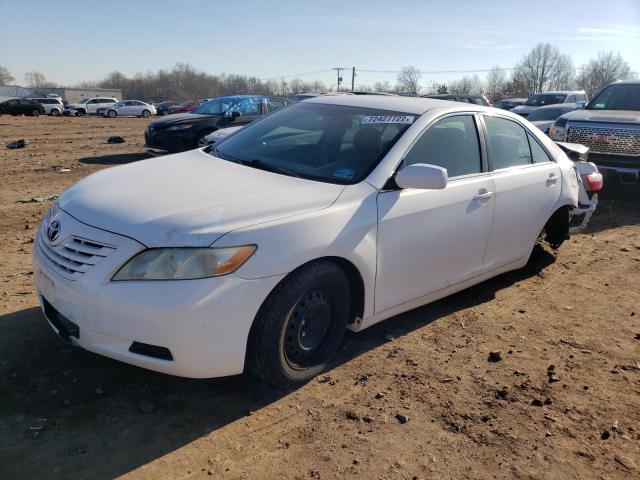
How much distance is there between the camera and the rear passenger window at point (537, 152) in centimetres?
471

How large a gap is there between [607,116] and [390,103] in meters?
6.38

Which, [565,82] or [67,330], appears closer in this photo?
[67,330]

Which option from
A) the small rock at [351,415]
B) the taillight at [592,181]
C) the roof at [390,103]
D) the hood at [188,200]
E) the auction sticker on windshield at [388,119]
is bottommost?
the small rock at [351,415]

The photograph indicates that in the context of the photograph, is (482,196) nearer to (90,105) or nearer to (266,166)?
(266,166)

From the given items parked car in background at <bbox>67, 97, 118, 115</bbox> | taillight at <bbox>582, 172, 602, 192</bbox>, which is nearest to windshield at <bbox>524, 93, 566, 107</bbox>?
taillight at <bbox>582, 172, 602, 192</bbox>

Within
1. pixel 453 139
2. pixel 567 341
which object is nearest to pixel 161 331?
pixel 453 139

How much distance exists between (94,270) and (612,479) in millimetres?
2697

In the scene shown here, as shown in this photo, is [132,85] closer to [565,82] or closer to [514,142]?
[565,82]

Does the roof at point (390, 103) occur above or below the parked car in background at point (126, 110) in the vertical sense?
above

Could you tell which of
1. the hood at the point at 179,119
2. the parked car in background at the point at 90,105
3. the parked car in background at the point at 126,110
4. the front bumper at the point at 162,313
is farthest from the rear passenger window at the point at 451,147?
the parked car in background at the point at 90,105

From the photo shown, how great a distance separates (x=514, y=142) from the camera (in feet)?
14.9

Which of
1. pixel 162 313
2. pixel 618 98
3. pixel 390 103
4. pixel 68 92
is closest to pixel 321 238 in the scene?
pixel 162 313

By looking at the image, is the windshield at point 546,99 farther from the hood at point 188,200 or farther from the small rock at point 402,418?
the small rock at point 402,418

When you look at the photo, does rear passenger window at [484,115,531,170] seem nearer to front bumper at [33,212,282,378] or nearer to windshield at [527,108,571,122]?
front bumper at [33,212,282,378]
